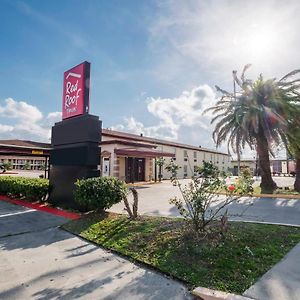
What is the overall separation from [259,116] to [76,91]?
11.4 metres

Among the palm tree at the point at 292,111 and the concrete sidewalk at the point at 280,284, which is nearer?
the concrete sidewalk at the point at 280,284

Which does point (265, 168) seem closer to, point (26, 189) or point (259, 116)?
point (259, 116)

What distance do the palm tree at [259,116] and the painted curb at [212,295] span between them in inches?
557

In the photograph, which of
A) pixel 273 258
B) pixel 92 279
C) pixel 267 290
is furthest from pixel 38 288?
pixel 273 258

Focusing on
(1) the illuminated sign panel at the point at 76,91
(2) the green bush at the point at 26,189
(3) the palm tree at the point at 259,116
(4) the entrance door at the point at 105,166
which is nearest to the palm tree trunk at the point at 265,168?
(3) the palm tree at the point at 259,116

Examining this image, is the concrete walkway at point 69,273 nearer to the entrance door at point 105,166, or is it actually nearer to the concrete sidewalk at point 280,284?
the concrete sidewalk at point 280,284

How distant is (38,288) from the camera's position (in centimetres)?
432

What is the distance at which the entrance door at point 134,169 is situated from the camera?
88.9 feet

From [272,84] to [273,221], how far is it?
11.8m

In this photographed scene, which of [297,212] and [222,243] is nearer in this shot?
[222,243]

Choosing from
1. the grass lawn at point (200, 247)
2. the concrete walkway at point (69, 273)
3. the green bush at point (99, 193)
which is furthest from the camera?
the green bush at point (99, 193)

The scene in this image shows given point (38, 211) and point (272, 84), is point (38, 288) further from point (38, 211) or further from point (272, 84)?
point (272, 84)

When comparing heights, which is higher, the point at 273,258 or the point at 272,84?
the point at 272,84

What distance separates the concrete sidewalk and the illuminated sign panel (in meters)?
8.77
